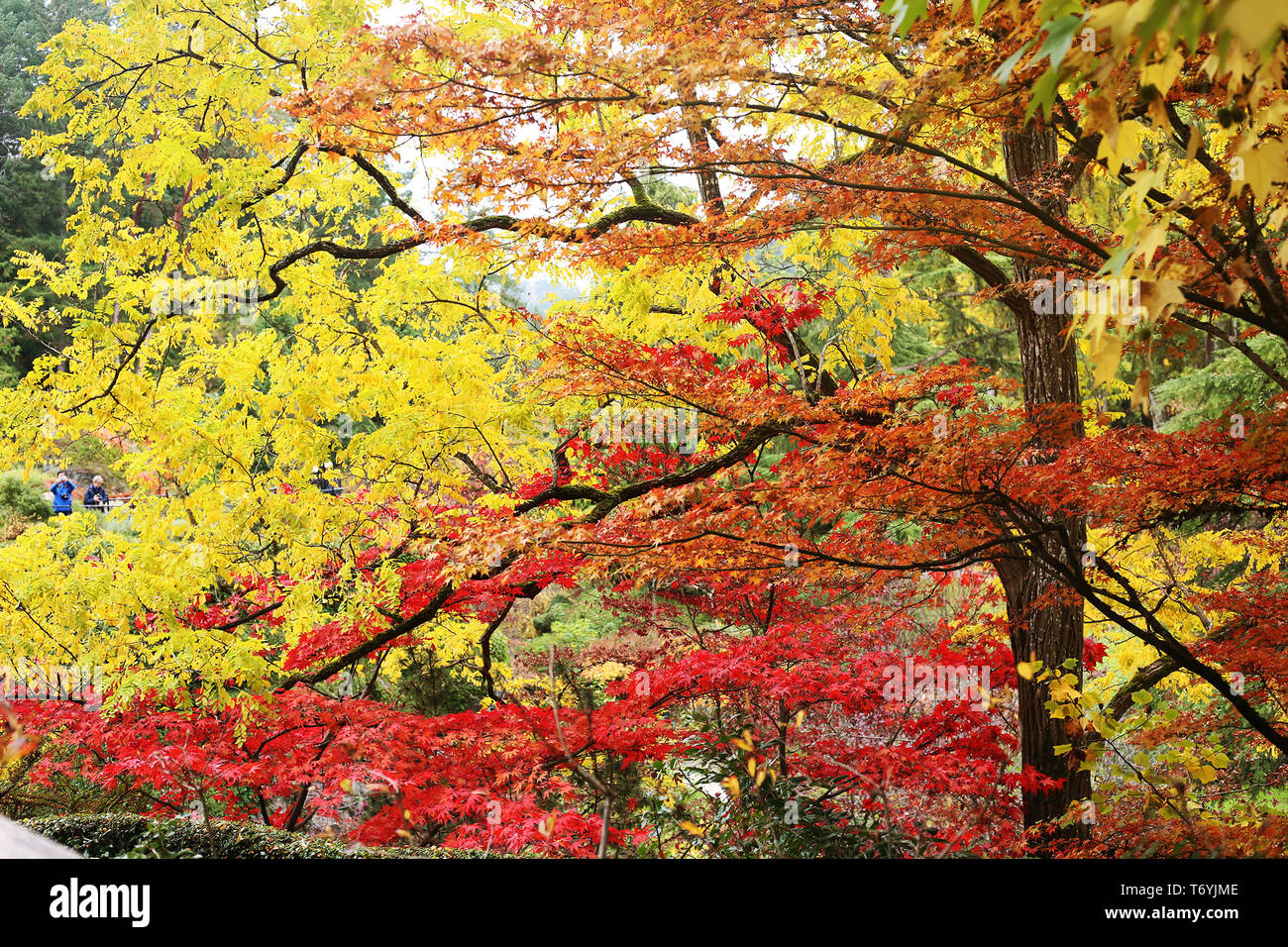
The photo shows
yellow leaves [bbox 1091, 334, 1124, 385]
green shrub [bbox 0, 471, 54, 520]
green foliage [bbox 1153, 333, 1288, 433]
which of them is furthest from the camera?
green shrub [bbox 0, 471, 54, 520]

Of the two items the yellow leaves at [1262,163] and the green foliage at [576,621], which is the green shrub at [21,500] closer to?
the green foliage at [576,621]

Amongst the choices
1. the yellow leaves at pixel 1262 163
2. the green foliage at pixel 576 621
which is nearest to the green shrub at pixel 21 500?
the green foliage at pixel 576 621

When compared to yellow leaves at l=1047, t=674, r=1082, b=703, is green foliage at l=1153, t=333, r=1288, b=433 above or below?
above

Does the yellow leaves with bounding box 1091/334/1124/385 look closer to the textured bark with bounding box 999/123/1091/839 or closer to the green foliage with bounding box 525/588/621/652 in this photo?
the textured bark with bounding box 999/123/1091/839

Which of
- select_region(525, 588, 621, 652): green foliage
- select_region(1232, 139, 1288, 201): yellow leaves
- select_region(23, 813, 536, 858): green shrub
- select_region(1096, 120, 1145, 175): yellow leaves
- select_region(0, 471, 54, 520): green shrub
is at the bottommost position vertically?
select_region(23, 813, 536, 858): green shrub

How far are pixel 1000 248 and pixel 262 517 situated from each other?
4.66m

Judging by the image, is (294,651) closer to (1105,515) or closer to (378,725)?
(378,725)

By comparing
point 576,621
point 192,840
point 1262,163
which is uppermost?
point 1262,163

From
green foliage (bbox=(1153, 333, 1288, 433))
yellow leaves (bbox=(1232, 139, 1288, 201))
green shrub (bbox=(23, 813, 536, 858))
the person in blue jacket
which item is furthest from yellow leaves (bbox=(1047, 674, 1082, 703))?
the person in blue jacket

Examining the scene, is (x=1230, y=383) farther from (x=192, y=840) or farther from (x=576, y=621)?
(x=192, y=840)

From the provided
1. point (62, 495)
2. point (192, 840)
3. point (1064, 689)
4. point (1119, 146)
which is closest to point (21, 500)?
point (62, 495)
